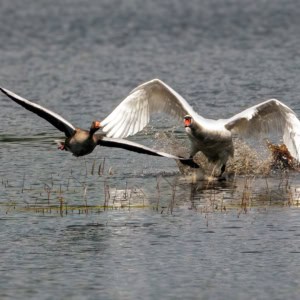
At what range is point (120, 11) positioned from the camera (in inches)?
2281

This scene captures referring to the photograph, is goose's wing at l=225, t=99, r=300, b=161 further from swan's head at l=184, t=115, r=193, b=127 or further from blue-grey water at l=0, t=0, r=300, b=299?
swan's head at l=184, t=115, r=193, b=127

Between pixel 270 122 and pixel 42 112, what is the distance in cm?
412

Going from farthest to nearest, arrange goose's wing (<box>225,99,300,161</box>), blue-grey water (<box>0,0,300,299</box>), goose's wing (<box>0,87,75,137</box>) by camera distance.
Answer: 1. goose's wing (<box>225,99,300,161</box>)
2. goose's wing (<box>0,87,75,137</box>)
3. blue-grey water (<box>0,0,300,299</box>)

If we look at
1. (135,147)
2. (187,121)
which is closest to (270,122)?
(187,121)

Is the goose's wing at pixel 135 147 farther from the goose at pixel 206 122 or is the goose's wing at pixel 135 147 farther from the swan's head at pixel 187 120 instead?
the swan's head at pixel 187 120

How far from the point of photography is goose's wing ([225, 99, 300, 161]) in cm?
2028

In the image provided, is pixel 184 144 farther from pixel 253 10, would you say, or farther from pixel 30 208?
pixel 253 10

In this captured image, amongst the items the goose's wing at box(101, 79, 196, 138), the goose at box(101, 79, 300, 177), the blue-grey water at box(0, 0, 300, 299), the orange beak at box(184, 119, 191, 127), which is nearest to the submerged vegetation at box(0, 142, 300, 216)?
the blue-grey water at box(0, 0, 300, 299)

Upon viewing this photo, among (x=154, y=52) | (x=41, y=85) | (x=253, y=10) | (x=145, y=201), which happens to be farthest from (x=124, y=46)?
(x=145, y=201)

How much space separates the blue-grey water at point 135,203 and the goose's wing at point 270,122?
597 millimetres

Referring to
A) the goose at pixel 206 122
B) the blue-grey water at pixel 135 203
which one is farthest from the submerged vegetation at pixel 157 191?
the goose at pixel 206 122

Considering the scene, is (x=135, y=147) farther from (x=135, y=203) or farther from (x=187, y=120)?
(x=187, y=120)

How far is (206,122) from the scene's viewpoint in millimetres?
20266

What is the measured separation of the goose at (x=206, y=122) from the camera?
794 inches
